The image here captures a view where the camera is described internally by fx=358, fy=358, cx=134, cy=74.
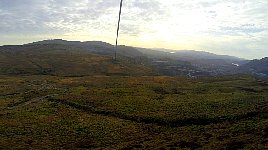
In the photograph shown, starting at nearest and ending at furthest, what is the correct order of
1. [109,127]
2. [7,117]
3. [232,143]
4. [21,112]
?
[232,143]
[109,127]
[7,117]
[21,112]

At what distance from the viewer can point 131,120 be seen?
82375 mm

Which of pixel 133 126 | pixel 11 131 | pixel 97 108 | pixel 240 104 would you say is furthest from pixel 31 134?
pixel 240 104

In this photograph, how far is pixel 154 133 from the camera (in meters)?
66.8

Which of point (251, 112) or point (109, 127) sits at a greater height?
point (251, 112)

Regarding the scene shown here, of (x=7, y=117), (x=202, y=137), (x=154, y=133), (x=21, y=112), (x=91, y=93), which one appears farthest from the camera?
(x=91, y=93)

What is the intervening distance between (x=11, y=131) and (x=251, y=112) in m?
46.4

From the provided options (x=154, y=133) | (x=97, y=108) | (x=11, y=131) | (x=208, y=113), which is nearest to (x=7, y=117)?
(x=11, y=131)

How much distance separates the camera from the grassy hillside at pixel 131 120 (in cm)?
5391

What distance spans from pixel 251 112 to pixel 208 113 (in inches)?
489

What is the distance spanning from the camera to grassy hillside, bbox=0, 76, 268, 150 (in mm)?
53906

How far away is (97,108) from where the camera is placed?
3757 inches

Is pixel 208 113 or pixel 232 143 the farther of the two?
pixel 208 113

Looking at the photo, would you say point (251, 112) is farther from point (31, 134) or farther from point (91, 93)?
point (91, 93)

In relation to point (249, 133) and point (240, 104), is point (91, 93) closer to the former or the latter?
point (240, 104)
